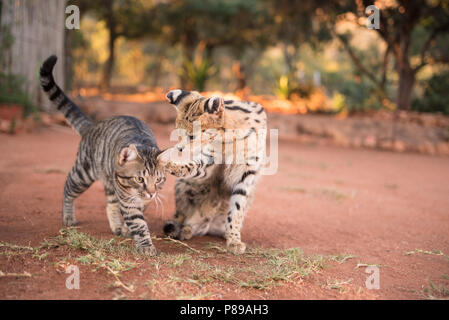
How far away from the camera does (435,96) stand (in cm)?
1811

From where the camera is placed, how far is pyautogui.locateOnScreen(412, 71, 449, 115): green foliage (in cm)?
1777

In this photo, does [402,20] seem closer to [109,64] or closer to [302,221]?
[302,221]

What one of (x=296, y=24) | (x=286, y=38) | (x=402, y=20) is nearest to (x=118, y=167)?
(x=402, y=20)

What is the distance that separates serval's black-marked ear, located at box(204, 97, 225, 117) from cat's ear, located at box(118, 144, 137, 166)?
2.74ft

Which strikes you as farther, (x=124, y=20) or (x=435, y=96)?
(x=124, y=20)

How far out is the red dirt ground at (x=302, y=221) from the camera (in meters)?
2.89

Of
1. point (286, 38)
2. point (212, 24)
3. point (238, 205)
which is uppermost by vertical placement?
point (212, 24)

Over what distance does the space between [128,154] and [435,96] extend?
18.0m

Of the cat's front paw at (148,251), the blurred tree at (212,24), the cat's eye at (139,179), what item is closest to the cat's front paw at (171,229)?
the cat's front paw at (148,251)

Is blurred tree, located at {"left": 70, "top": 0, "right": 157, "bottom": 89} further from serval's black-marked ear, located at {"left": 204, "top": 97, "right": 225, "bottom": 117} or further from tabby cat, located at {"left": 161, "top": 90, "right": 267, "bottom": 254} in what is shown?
serval's black-marked ear, located at {"left": 204, "top": 97, "right": 225, "bottom": 117}

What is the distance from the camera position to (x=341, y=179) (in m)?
8.35

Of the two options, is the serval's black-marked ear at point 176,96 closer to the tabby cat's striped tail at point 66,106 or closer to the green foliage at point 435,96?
the tabby cat's striped tail at point 66,106
